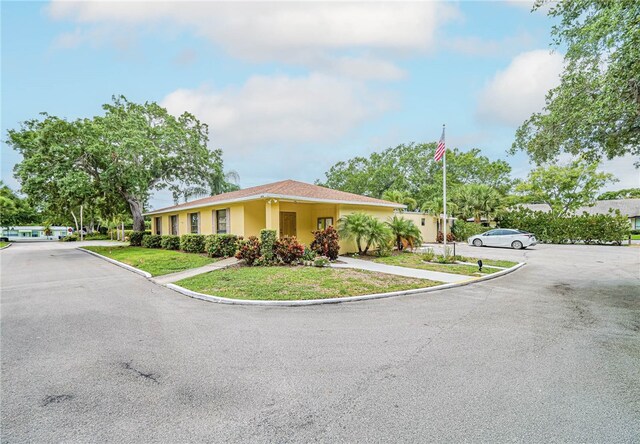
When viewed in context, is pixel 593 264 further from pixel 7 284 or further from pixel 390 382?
pixel 7 284

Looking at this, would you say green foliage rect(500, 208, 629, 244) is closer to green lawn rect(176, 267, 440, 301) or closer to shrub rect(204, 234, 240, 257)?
green lawn rect(176, 267, 440, 301)

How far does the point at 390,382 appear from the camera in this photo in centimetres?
349

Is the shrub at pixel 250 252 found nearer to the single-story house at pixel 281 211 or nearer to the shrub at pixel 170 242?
the single-story house at pixel 281 211

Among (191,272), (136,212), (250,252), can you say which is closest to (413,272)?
(250,252)

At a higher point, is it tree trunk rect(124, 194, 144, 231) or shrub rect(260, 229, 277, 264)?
tree trunk rect(124, 194, 144, 231)

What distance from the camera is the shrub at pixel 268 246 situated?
1220 cm

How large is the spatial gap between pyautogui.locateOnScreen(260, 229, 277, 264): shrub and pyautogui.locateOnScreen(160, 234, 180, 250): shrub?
10.0 m

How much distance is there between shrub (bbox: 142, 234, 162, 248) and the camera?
74.5 ft

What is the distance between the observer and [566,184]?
97.0ft

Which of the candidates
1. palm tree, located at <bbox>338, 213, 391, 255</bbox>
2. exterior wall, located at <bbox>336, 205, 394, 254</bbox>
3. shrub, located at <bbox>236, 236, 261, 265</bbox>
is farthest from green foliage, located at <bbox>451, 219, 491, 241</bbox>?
shrub, located at <bbox>236, 236, 261, 265</bbox>

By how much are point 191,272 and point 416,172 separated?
118 ft

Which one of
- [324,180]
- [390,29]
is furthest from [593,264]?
[324,180]

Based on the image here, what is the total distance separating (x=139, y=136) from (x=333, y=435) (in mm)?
24223

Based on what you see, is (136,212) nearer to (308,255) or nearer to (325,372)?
(308,255)
